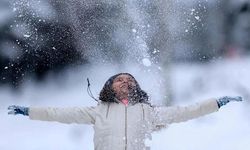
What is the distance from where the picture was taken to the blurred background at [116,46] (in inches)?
246

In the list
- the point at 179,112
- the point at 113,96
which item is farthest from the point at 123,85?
the point at 179,112

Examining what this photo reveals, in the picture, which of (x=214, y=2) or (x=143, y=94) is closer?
(x=143, y=94)

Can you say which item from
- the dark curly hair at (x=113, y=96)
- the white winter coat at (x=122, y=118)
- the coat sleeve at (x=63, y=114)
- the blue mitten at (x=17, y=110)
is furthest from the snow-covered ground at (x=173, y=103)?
the blue mitten at (x=17, y=110)

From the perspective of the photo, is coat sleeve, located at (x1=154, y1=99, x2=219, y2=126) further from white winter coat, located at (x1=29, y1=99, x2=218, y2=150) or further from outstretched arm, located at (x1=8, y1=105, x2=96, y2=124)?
outstretched arm, located at (x1=8, y1=105, x2=96, y2=124)

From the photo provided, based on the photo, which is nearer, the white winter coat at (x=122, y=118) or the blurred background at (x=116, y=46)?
the white winter coat at (x=122, y=118)

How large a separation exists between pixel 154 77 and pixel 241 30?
1.30 metres

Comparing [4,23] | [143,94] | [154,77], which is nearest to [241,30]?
[154,77]

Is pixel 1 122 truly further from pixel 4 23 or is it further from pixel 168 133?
pixel 168 133

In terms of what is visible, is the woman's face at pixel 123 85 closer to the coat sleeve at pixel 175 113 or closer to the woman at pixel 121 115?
the woman at pixel 121 115

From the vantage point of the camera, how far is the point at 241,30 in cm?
657

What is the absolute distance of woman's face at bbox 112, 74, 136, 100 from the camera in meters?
3.18

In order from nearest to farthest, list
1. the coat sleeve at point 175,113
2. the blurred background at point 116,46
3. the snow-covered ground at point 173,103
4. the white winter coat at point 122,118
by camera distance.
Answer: the white winter coat at point 122,118 → the coat sleeve at point 175,113 → the snow-covered ground at point 173,103 → the blurred background at point 116,46

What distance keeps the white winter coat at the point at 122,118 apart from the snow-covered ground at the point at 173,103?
5.14ft

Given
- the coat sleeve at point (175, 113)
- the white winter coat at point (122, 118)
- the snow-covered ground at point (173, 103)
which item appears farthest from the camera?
the snow-covered ground at point (173, 103)
